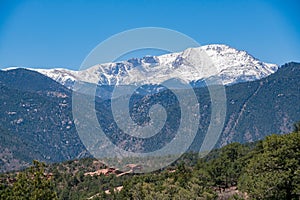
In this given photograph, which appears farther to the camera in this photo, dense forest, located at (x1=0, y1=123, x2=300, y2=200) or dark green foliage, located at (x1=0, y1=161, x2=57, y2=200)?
dense forest, located at (x1=0, y1=123, x2=300, y2=200)

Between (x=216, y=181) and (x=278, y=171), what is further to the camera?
(x=216, y=181)

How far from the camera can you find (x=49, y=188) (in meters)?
41.8

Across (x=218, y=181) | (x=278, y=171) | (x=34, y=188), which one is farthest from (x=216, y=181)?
(x=34, y=188)

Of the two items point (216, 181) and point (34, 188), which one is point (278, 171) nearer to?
point (34, 188)

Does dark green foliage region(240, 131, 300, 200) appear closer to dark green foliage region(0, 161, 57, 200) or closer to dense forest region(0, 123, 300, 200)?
dense forest region(0, 123, 300, 200)

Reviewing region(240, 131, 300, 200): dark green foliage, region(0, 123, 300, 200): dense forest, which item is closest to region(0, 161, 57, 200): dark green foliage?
region(0, 123, 300, 200): dense forest

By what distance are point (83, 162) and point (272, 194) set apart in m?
137

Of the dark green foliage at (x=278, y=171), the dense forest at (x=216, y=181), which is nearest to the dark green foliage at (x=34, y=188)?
the dense forest at (x=216, y=181)

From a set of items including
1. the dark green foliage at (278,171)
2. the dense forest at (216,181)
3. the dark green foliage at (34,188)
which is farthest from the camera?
the dense forest at (216,181)

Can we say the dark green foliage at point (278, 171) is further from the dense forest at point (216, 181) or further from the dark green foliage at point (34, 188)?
the dark green foliage at point (34, 188)

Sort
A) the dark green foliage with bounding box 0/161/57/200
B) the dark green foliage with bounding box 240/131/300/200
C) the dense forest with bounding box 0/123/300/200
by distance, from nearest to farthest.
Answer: the dark green foliage with bounding box 0/161/57/200 < the dark green foliage with bounding box 240/131/300/200 < the dense forest with bounding box 0/123/300/200

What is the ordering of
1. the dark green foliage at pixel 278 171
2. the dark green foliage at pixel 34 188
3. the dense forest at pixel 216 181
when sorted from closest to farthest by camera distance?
the dark green foliage at pixel 34 188
the dark green foliage at pixel 278 171
the dense forest at pixel 216 181

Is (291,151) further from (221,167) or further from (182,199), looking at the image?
(221,167)

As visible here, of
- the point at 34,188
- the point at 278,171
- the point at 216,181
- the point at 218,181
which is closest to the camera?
the point at 34,188
